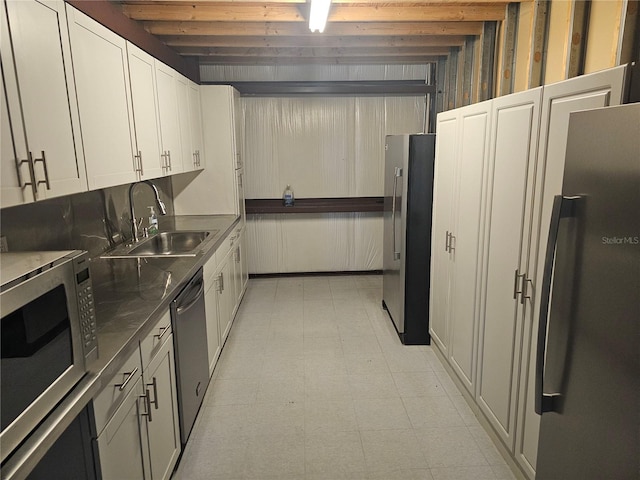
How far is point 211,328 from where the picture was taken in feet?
9.66

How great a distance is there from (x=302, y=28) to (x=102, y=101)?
1.82 metres

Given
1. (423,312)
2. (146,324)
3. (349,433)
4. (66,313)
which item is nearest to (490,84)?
(423,312)

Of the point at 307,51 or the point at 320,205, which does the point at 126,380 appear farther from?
the point at 320,205

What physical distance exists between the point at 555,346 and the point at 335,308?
3.06 metres

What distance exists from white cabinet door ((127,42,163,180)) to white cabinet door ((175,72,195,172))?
0.53m

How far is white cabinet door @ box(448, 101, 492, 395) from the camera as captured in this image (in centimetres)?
234

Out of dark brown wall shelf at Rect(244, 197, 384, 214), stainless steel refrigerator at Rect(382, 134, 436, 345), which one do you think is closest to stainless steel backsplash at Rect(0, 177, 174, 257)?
dark brown wall shelf at Rect(244, 197, 384, 214)

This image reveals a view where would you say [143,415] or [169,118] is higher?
[169,118]

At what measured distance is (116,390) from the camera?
4.82 feet

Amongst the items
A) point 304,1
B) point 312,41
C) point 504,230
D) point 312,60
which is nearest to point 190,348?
point 504,230

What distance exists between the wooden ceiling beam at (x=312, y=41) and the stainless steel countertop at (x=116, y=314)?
67.7 inches

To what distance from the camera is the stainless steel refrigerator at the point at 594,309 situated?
1042mm

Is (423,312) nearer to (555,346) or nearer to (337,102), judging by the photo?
(555,346)

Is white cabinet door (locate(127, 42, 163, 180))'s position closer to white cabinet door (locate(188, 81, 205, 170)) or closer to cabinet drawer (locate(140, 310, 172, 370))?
white cabinet door (locate(188, 81, 205, 170))
